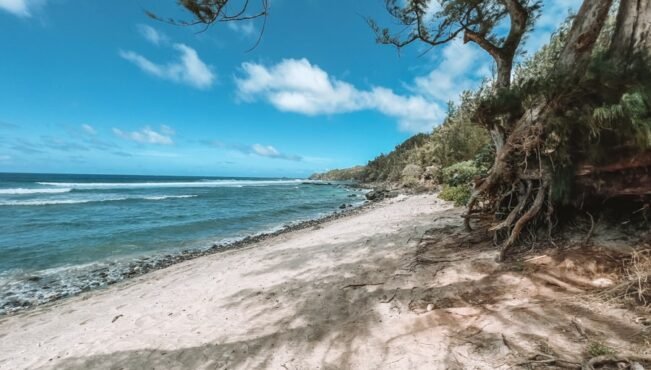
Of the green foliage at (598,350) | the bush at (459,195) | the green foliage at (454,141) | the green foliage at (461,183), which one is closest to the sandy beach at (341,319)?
the green foliage at (598,350)

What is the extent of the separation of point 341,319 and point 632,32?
4872 millimetres

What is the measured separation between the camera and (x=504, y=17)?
7.16 meters

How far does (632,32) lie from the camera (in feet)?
12.8

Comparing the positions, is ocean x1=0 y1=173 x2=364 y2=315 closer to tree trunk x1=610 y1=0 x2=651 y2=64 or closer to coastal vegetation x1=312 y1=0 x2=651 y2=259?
coastal vegetation x1=312 y1=0 x2=651 y2=259

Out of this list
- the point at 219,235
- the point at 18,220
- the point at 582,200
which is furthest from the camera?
the point at 18,220

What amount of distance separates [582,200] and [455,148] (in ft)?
62.9

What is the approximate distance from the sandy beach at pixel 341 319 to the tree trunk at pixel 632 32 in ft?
8.47

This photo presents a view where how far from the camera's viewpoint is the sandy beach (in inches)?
111

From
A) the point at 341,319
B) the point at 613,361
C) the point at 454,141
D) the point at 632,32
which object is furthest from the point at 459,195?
the point at 454,141

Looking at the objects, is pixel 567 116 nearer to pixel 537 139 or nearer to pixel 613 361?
pixel 537 139

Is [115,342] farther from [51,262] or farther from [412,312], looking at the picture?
[51,262]

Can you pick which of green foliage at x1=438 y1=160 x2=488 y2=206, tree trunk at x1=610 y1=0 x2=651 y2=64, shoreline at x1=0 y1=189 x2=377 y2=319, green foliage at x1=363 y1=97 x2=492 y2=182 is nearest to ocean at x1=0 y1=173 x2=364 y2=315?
shoreline at x1=0 y1=189 x2=377 y2=319

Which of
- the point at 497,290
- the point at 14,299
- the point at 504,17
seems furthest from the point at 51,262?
the point at 504,17

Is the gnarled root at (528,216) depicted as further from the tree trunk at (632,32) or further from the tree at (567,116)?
the tree trunk at (632,32)
